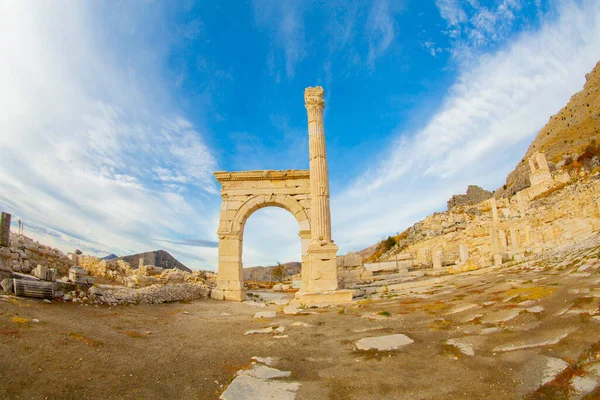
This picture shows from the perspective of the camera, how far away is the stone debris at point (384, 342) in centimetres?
493

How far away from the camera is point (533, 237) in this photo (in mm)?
20422

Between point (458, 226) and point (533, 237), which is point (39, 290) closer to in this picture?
point (533, 237)

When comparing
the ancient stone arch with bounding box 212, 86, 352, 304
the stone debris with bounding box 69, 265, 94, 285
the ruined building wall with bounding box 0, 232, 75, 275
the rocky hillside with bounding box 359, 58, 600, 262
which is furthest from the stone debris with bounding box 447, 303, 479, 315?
the rocky hillside with bounding box 359, 58, 600, 262

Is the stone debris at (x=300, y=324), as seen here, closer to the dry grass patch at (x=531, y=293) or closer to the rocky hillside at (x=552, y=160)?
the dry grass patch at (x=531, y=293)

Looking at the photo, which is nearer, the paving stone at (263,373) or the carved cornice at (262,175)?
the paving stone at (263,373)

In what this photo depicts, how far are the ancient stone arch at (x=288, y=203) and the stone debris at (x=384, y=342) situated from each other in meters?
5.79

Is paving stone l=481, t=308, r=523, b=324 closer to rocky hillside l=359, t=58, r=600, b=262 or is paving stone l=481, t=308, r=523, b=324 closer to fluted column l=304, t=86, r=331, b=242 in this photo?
fluted column l=304, t=86, r=331, b=242

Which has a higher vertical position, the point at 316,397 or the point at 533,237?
the point at 533,237

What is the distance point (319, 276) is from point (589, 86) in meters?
97.9

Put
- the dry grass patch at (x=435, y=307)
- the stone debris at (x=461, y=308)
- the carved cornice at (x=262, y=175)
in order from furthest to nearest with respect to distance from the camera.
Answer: the carved cornice at (x=262, y=175)
the dry grass patch at (x=435, y=307)
the stone debris at (x=461, y=308)

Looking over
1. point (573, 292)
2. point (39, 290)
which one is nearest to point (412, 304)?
point (573, 292)

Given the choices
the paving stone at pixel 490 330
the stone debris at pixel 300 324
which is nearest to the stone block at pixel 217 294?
the stone debris at pixel 300 324

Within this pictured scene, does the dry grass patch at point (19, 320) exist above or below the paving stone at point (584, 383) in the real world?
above

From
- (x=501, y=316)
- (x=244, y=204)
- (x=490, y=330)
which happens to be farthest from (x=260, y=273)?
(x=490, y=330)
